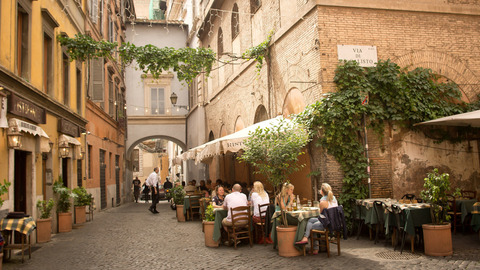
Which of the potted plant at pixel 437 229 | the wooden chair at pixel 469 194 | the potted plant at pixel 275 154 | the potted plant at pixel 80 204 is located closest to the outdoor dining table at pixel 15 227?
the potted plant at pixel 275 154

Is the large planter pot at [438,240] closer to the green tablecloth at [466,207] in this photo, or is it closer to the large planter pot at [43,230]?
the green tablecloth at [466,207]

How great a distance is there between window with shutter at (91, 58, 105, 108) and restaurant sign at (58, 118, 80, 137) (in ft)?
10.5

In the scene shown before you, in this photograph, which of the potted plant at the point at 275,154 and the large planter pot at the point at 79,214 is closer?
the potted plant at the point at 275,154

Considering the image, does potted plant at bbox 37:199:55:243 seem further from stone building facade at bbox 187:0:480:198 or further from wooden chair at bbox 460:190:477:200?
wooden chair at bbox 460:190:477:200

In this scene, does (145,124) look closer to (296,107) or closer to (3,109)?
(296,107)

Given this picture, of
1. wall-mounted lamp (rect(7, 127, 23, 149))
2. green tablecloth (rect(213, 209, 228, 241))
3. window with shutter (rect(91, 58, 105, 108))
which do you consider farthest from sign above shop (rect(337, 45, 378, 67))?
window with shutter (rect(91, 58, 105, 108))

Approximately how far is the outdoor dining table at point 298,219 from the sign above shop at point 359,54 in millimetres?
4359

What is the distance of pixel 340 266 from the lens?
6.78 meters

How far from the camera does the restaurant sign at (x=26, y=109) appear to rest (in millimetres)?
8312

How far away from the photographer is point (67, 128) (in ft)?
42.0

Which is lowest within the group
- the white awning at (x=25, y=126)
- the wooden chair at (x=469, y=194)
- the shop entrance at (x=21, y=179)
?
the wooden chair at (x=469, y=194)

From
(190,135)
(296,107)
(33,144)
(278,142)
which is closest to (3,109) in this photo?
(33,144)

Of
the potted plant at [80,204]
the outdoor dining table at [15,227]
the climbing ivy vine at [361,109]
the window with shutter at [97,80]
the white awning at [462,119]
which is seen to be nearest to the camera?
the outdoor dining table at [15,227]

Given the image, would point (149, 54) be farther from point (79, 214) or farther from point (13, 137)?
point (13, 137)
